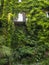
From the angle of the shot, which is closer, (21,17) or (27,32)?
(27,32)

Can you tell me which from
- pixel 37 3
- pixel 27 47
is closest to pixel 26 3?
pixel 37 3

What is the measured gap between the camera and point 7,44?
14320 millimetres

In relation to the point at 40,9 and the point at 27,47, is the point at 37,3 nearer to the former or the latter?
the point at 40,9

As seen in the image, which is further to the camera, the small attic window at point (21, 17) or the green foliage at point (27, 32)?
the small attic window at point (21, 17)

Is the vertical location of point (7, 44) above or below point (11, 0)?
below

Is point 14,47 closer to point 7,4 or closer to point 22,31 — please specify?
point 22,31

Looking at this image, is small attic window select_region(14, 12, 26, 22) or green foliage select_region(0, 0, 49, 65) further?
small attic window select_region(14, 12, 26, 22)

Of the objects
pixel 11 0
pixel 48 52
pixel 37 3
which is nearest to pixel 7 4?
pixel 11 0

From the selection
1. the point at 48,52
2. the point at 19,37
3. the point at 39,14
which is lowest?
the point at 48,52

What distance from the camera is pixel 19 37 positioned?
49.5 ft

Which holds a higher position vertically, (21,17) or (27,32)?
(21,17)

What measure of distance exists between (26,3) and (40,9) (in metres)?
0.97

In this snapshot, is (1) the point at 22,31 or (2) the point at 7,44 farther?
(1) the point at 22,31

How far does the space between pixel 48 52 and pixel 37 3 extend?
121 inches
